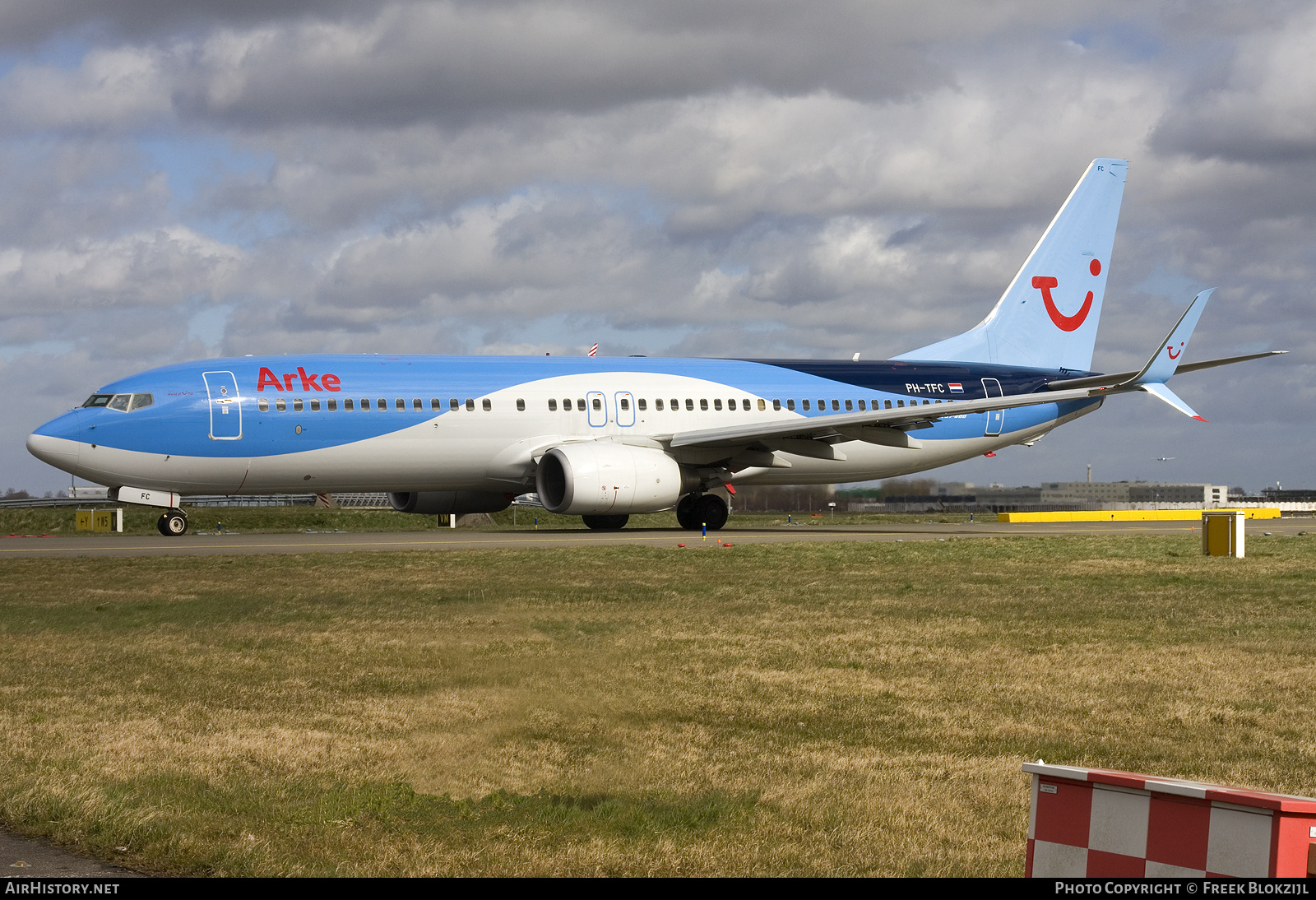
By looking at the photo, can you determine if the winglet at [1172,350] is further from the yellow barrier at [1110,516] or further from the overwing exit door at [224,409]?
the overwing exit door at [224,409]

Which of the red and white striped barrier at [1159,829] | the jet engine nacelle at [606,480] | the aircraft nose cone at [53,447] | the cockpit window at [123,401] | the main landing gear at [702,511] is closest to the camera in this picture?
the red and white striped barrier at [1159,829]

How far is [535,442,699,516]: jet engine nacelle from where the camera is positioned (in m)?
28.4

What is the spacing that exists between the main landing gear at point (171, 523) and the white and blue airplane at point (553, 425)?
65mm

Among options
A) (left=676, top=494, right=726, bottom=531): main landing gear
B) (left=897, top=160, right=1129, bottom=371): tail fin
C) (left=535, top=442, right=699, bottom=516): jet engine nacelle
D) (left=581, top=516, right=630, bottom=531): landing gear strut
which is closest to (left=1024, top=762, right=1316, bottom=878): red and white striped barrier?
(left=535, top=442, right=699, bottom=516): jet engine nacelle

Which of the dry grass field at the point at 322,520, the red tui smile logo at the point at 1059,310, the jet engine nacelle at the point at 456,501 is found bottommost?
the dry grass field at the point at 322,520

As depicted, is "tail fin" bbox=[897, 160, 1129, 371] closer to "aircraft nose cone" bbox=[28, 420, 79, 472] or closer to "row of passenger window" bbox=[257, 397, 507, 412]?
"row of passenger window" bbox=[257, 397, 507, 412]

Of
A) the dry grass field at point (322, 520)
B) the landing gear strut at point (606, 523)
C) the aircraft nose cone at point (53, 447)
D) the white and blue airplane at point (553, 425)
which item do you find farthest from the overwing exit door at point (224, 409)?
the dry grass field at point (322, 520)

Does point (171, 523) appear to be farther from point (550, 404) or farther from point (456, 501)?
point (550, 404)

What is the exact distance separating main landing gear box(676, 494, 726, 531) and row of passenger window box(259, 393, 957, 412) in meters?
2.42

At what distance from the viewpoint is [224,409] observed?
1097 inches

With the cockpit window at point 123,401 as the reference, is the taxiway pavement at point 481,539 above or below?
below

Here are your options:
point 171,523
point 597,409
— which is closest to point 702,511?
point 597,409

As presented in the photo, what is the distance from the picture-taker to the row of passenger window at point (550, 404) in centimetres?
2788

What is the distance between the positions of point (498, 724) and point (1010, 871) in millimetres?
3767
